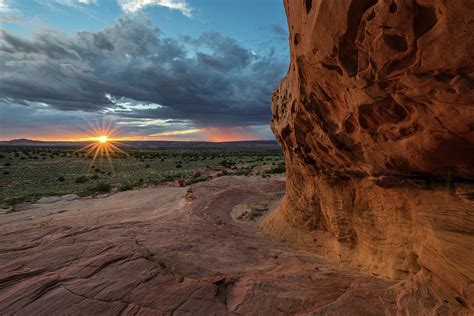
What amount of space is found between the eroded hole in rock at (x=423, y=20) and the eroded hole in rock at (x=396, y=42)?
23 centimetres

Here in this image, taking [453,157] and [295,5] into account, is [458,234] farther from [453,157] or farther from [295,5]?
[295,5]

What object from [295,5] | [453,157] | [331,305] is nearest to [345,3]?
Answer: [295,5]

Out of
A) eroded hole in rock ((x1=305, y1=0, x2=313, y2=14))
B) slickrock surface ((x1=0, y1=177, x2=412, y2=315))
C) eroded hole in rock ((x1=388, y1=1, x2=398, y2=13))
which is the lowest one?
slickrock surface ((x1=0, y1=177, x2=412, y2=315))

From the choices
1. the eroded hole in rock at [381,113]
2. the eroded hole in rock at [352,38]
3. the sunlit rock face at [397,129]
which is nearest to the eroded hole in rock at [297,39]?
the sunlit rock face at [397,129]

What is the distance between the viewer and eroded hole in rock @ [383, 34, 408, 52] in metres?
3.38

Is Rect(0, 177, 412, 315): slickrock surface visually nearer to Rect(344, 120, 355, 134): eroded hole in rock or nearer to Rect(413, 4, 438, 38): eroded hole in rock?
Rect(344, 120, 355, 134): eroded hole in rock

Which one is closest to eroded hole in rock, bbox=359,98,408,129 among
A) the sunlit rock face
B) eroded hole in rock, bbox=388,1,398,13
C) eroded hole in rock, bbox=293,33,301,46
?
the sunlit rock face

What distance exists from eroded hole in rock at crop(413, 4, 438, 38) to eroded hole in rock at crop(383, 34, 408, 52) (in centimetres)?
23

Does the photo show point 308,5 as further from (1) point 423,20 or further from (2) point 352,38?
(1) point 423,20

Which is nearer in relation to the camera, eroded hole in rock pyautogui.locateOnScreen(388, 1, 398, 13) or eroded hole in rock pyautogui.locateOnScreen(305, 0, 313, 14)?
eroded hole in rock pyautogui.locateOnScreen(388, 1, 398, 13)

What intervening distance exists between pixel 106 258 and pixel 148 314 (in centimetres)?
198

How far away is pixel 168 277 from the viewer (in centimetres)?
491

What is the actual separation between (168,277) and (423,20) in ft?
16.5

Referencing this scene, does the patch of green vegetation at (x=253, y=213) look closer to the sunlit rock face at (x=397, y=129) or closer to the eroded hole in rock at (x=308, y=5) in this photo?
the sunlit rock face at (x=397, y=129)
